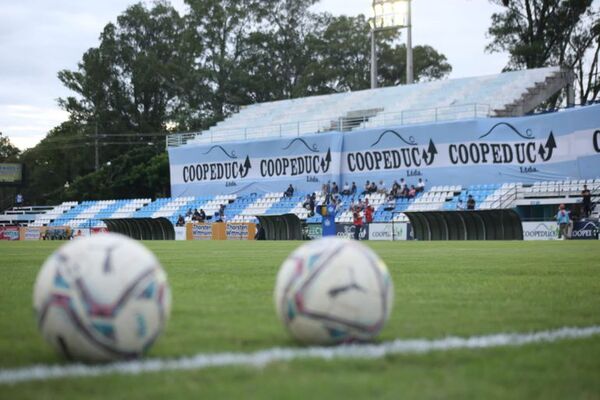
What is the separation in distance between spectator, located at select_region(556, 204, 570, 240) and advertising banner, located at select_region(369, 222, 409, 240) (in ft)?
24.9

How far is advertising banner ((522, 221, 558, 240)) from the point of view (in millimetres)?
36300

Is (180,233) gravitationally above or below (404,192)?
below

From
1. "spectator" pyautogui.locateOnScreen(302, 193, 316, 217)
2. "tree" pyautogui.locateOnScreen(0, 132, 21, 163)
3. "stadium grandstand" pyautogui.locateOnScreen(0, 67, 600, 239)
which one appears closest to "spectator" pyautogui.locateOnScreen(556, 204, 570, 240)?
"stadium grandstand" pyautogui.locateOnScreen(0, 67, 600, 239)

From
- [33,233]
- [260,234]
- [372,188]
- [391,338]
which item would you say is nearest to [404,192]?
[372,188]

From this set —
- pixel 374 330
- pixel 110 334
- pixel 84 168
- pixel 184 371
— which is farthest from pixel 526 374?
pixel 84 168

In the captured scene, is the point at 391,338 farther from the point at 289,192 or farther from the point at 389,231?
the point at 289,192

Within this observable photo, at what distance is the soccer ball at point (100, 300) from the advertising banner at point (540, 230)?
107 ft

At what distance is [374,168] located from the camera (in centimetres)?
5138

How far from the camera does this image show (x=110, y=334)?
5.12 m

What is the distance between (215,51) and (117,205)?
29667 millimetres

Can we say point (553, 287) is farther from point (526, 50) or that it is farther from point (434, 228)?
point (526, 50)

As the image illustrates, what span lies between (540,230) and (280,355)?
108 feet

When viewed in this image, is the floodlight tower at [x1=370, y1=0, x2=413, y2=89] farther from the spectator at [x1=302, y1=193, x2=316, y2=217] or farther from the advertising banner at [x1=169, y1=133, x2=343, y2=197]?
the spectator at [x1=302, y1=193, x2=316, y2=217]

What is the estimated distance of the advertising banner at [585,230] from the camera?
115 ft
